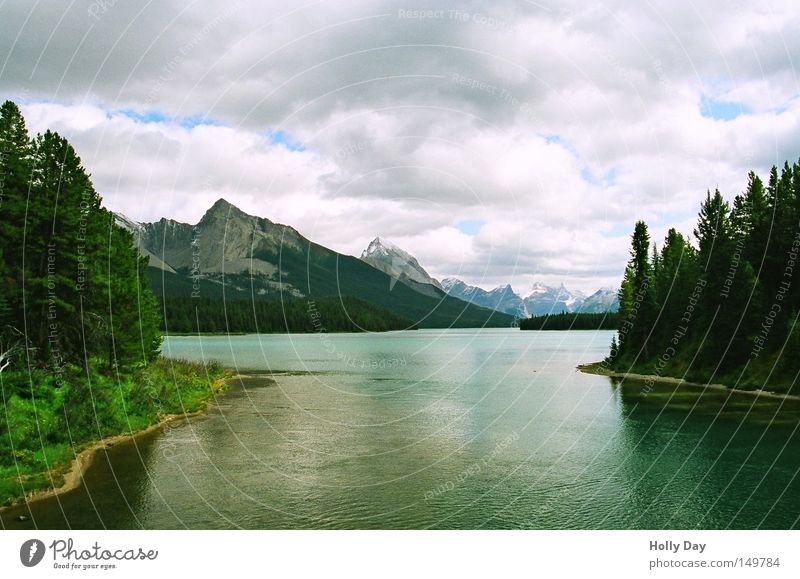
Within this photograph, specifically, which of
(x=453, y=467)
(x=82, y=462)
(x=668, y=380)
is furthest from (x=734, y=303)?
(x=82, y=462)

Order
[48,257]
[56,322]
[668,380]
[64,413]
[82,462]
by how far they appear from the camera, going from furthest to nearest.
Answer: [668,380] < [56,322] < [48,257] < [64,413] < [82,462]

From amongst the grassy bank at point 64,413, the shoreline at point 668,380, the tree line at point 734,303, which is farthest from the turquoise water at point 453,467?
the tree line at point 734,303

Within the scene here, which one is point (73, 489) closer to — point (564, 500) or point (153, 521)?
point (153, 521)

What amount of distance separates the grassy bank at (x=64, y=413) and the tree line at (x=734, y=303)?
190 ft

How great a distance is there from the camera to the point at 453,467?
111 feet

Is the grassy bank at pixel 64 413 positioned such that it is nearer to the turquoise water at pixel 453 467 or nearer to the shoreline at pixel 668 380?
the turquoise water at pixel 453 467

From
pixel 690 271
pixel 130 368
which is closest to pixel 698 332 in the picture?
pixel 690 271

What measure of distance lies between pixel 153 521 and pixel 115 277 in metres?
33.5

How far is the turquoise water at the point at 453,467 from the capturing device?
2492 centimetres

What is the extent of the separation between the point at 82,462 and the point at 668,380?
74.3 metres

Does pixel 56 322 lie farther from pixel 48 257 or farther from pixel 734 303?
pixel 734 303

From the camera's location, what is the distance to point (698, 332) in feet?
260

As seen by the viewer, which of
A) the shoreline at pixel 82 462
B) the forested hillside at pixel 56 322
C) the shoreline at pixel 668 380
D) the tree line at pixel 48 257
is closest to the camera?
the shoreline at pixel 82 462
